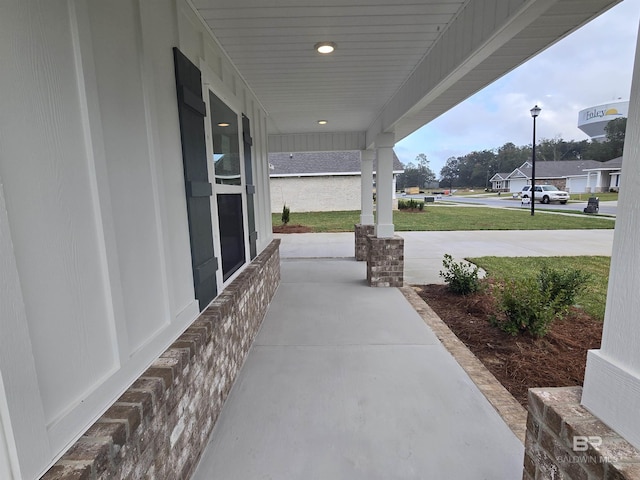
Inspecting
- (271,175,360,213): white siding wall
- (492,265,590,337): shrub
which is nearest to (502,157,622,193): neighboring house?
(271,175,360,213): white siding wall

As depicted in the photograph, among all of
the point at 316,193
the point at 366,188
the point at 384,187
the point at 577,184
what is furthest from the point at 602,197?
the point at 384,187

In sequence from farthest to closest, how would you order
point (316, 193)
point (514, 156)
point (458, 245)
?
point (514, 156), point (316, 193), point (458, 245)

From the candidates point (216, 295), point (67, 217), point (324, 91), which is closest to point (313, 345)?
point (216, 295)

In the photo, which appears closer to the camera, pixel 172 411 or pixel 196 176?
pixel 172 411

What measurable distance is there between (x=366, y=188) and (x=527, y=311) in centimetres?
499

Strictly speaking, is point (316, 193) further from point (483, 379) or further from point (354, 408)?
point (354, 408)

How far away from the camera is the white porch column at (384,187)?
219 inches

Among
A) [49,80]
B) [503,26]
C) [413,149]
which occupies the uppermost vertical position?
[413,149]

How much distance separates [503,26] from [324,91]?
8.79ft

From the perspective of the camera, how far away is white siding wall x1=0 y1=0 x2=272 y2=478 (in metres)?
0.96

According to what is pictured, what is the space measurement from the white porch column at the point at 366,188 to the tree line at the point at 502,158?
50.1 m

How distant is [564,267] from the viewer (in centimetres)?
650

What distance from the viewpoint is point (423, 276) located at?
6.29 metres

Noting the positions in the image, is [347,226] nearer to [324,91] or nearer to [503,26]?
[324,91]
